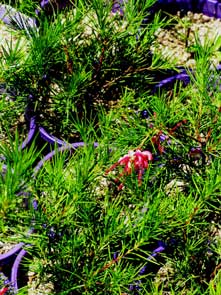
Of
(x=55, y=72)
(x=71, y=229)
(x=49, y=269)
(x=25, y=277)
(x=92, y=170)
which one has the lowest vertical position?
(x=25, y=277)

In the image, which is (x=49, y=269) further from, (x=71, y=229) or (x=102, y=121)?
(x=102, y=121)

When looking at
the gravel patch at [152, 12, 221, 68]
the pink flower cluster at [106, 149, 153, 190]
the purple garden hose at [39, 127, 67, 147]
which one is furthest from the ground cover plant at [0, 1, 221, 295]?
the gravel patch at [152, 12, 221, 68]

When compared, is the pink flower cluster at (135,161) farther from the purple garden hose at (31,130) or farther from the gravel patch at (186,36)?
the gravel patch at (186,36)

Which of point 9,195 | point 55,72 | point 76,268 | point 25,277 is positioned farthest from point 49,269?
point 55,72

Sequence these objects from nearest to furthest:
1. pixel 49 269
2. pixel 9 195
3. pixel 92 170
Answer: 1. pixel 9 195
2. pixel 92 170
3. pixel 49 269

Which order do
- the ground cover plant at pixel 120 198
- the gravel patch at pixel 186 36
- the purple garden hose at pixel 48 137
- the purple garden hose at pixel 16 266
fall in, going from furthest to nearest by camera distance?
1. the gravel patch at pixel 186 36
2. the purple garden hose at pixel 48 137
3. the purple garden hose at pixel 16 266
4. the ground cover plant at pixel 120 198

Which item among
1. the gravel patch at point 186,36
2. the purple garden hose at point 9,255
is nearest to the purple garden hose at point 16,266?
the purple garden hose at point 9,255

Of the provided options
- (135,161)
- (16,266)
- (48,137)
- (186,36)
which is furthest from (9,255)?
(186,36)

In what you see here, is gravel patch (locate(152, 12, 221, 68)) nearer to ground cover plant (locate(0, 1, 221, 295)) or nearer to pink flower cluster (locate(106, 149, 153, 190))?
ground cover plant (locate(0, 1, 221, 295))

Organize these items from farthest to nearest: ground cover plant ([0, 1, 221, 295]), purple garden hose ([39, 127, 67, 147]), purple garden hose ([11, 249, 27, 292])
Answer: purple garden hose ([39, 127, 67, 147]) → purple garden hose ([11, 249, 27, 292]) → ground cover plant ([0, 1, 221, 295])

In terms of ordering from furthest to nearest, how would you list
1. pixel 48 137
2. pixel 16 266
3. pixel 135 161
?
pixel 48 137 → pixel 16 266 → pixel 135 161

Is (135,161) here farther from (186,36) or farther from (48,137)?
(186,36)
